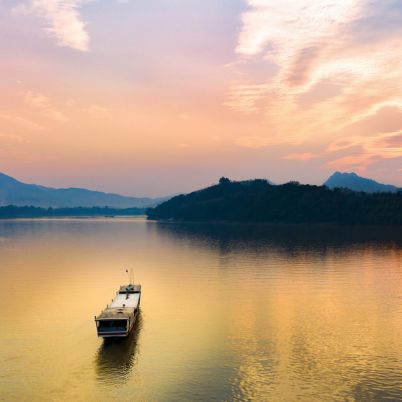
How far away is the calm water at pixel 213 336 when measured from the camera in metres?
45.0

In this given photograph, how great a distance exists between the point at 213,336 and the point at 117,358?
47.6 feet

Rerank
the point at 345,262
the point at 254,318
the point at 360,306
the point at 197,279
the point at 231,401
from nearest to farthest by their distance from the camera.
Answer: the point at 231,401 → the point at 254,318 → the point at 360,306 → the point at 197,279 → the point at 345,262

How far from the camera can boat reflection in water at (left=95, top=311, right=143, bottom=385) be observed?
158 feet

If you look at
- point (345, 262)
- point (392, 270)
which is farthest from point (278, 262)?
point (392, 270)

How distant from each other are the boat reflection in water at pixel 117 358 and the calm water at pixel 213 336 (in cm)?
14

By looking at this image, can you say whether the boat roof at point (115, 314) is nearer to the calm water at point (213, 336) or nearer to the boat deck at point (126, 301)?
the calm water at point (213, 336)

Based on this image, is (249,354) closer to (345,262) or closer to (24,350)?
(24,350)

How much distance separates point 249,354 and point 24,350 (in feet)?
95.7

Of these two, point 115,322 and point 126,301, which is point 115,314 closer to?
point 115,322

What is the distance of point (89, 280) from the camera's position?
112 meters

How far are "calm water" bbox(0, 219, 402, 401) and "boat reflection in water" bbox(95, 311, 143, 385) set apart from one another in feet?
0.45

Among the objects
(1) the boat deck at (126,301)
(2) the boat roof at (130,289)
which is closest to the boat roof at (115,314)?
(1) the boat deck at (126,301)

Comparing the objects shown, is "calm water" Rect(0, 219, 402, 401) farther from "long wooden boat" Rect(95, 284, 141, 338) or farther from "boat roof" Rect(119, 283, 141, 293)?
"boat roof" Rect(119, 283, 141, 293)

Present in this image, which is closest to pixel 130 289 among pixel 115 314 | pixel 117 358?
pixel 115 314
